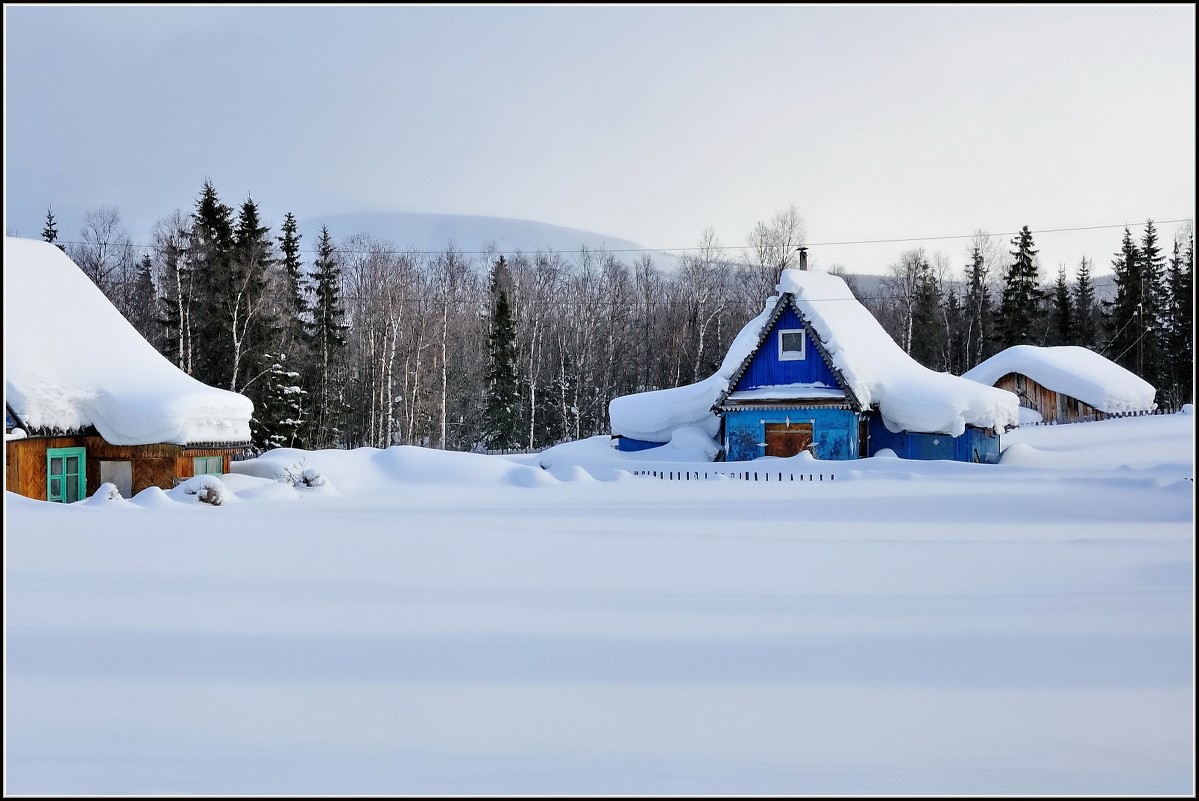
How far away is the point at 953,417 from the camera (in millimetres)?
22984

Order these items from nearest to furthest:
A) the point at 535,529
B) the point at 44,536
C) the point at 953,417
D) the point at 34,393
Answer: the point at 44,536
the point at 535,529
the point at 34,393
the point at 953,417

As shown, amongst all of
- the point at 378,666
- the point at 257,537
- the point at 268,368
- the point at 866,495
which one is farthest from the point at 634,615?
the point at 268,368

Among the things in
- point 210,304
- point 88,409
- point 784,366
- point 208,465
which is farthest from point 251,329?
point 784,366

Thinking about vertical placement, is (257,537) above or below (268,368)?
below

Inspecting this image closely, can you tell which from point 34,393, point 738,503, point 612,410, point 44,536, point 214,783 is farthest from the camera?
point 612,410

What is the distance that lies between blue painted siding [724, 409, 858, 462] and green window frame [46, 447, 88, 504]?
16692 mm

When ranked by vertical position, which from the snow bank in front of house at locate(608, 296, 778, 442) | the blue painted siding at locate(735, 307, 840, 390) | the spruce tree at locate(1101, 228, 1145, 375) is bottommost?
the snow bank in front of house at locate(608, 296, 778, 442)

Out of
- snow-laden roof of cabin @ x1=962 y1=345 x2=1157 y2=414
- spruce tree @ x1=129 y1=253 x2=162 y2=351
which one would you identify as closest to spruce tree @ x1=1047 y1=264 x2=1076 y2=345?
snow-laden roof of cabin @ x1=962 y1=345 x2=1157 y2=414

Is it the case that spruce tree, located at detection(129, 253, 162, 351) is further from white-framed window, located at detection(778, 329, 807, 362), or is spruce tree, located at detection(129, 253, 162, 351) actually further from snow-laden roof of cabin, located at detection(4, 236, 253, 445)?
white-framed window, located at detection(778, 329, 807, 362)

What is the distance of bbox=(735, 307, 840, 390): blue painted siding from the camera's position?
24.9 m

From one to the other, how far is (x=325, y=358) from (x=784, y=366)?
879 inches

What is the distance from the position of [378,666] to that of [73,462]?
1640 cm

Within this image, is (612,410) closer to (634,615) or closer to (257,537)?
(257,537)

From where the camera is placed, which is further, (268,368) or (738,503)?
(268,368)
